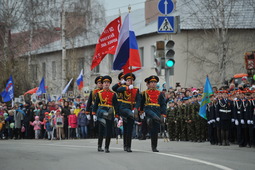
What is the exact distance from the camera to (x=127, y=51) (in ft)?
64.2

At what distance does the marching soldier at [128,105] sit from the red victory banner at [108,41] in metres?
4.71

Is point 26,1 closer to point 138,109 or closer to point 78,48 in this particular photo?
point 78,48

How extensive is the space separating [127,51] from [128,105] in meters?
2.32

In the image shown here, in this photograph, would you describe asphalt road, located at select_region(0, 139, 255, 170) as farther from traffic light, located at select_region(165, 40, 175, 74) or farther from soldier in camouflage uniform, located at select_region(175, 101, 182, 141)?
soldier in camouflage uniform, located at select_region(175, 101, 182, 141)

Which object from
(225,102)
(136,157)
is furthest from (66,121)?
(136,157)

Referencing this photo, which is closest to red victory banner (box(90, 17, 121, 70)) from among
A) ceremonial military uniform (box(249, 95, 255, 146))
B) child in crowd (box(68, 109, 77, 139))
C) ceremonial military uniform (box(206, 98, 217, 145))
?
ceremonial military uniform (box(206, 98, 217, 145))

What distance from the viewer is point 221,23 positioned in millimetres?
40812

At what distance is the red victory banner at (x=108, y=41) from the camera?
2245 cm

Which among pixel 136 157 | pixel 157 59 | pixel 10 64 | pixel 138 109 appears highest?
→ pixel 10 64

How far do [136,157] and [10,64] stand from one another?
35442 mm

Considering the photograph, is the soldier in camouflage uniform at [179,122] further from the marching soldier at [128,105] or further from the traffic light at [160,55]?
the marching soldier at [128,105]

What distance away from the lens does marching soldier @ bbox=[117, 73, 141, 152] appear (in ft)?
57.7

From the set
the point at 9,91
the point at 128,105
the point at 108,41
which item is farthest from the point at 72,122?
the point at 128,105

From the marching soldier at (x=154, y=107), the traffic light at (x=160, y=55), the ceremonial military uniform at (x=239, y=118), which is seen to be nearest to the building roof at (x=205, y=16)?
the traffic light at (x=160, y=55)
